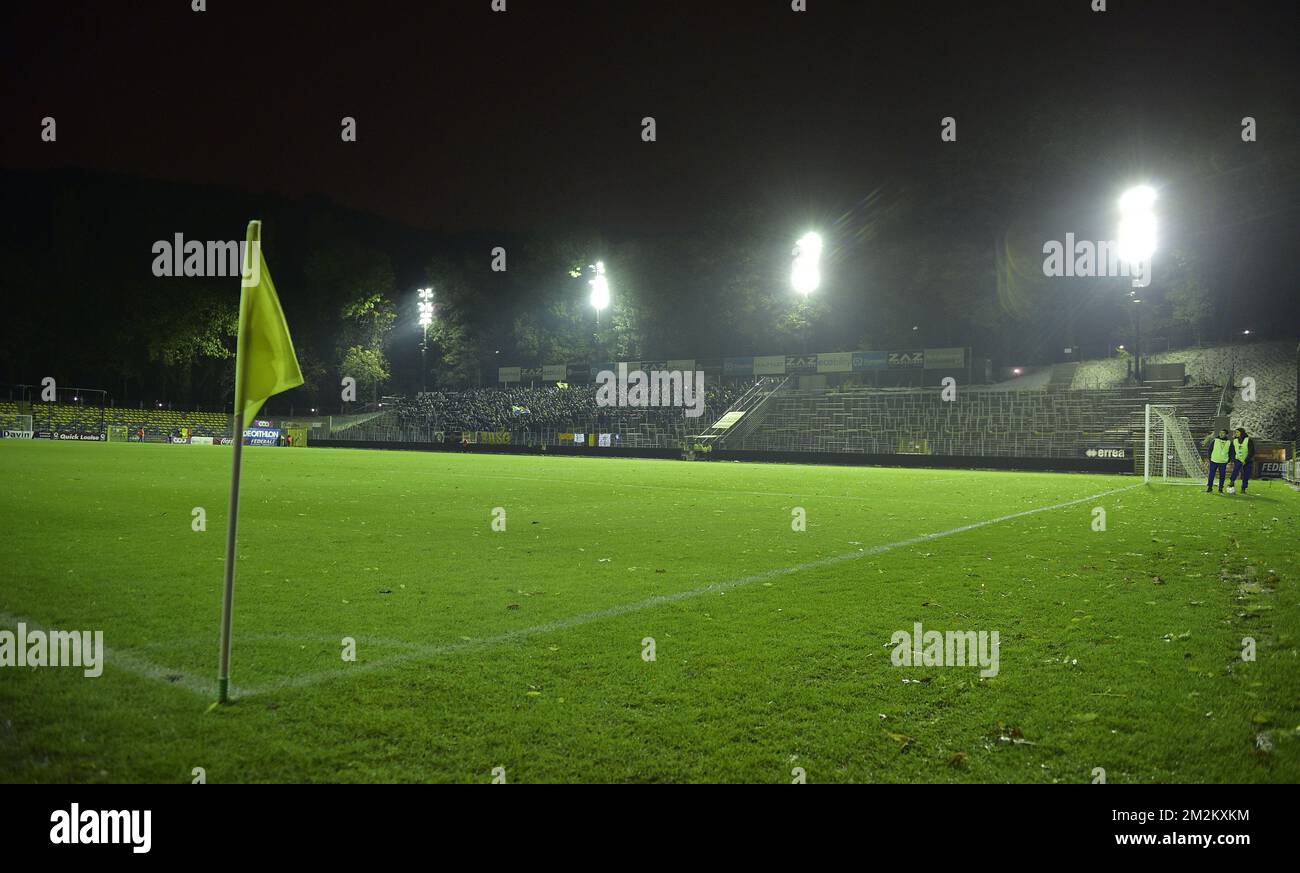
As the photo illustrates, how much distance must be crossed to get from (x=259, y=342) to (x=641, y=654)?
307 centimetres

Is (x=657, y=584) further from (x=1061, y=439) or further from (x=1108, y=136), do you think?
(x=1108, y=136)

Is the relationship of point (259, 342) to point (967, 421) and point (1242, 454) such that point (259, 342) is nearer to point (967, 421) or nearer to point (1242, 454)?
point (1242, 454)

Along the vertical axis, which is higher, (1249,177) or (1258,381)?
(1249,177)

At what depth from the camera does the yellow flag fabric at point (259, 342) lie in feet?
14.9

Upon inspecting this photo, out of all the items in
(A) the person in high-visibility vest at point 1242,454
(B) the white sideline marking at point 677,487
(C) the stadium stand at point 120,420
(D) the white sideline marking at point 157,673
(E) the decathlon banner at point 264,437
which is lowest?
(D) the white sideline marking at point 157,673

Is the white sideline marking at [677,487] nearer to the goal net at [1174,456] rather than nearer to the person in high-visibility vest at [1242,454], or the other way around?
the person in high-visibility vest at [1242,454]

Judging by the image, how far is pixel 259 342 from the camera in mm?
4656

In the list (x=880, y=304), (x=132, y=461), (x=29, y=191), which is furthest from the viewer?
(x=29, y=191)

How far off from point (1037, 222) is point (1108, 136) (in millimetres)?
6561

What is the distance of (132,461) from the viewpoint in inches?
1085

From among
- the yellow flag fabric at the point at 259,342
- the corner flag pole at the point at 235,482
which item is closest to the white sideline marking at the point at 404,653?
the corner flag pole at the point at 235,482

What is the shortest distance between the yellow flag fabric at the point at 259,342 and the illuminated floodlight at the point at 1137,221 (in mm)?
38926

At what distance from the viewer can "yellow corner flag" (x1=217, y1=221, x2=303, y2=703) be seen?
447 centimetres
